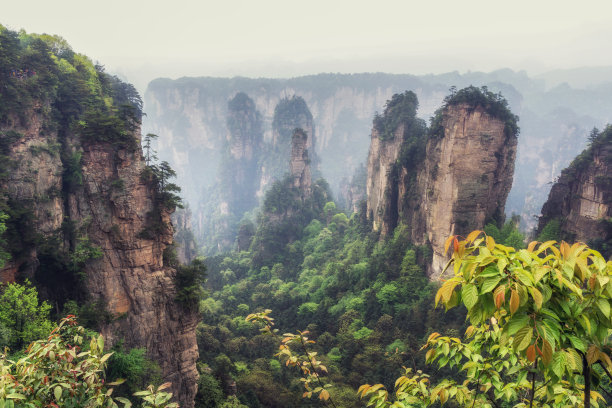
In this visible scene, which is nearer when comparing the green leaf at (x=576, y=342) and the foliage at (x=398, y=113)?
the green leaf at (x=576, y=342)

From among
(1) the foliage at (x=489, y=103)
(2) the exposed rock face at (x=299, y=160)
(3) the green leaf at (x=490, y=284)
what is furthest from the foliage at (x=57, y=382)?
(2) the exposed rock face at (x=299, y=160)

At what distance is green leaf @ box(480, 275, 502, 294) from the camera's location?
2.26 meters

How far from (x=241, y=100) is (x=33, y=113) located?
10036 centimetres

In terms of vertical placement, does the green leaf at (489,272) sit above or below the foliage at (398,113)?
below

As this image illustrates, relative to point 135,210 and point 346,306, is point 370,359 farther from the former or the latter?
point 135,210

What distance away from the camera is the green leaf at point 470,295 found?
2.37m

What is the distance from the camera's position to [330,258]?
47500 mm

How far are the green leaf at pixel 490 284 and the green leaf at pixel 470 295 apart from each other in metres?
0.07

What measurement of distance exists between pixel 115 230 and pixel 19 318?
545 cm

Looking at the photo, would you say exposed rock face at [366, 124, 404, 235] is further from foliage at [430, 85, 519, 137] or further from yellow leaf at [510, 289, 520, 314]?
yellow leaf at [510, 289, 520, 314]

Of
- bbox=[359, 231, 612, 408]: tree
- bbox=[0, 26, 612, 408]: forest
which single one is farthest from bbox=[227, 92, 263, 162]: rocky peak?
bbox=[359, 231, 612, 408]: tree

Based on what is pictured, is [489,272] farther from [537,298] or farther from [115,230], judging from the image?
[115,230]

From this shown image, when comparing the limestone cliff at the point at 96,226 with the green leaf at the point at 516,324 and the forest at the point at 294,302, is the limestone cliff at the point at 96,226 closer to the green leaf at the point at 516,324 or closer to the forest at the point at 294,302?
the forest at the point at 294,302

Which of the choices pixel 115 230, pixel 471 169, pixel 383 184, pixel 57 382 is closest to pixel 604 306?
pixel 57 382
